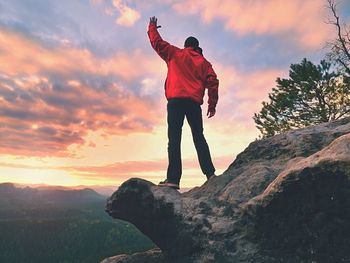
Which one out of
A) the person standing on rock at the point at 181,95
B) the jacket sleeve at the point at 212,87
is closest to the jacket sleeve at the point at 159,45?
the person standing on rock at the point at 181,95

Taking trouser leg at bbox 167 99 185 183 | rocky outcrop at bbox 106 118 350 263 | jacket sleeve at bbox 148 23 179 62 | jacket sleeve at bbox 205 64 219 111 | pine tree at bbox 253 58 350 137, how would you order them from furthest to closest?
pine tree at bbox 253 58 350 137 < jacket sleeve at bbox 205 64 219 111 < jacket sleeve at bbox 148 23 179 62 < trouser leg at bbox 167 99 185 183 < rocky outcrop at bbox 106 118 350 263

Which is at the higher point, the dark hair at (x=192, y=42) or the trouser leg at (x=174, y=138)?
the dark hair at (x=192, y=42)

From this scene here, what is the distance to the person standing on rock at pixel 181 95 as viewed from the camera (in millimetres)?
6609

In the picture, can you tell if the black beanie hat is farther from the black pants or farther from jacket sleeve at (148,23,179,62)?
the black pants

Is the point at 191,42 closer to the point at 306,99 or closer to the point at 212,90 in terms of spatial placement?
the point at 212,90

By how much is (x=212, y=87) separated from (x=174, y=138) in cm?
153

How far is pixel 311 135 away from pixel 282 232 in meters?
2.35

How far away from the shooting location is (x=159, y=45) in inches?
269

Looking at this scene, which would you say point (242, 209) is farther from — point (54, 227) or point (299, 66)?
point (54, 227)

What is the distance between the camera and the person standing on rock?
6.61 metres

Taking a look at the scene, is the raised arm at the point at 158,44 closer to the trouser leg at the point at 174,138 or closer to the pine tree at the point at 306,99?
the trouser leg at the point at 174,138

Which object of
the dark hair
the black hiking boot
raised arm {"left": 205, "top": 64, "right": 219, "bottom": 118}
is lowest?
the black hiking boot

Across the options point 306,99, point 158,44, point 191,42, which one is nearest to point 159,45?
point 158,44

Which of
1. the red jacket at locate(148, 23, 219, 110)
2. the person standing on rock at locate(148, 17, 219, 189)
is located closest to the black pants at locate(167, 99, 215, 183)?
the person standing on rock at locate(148, 17, 219, 189)
